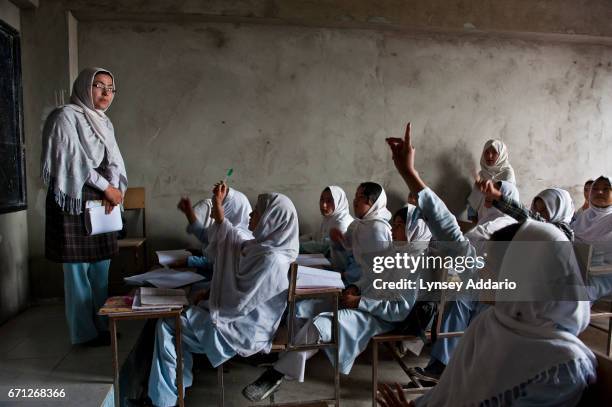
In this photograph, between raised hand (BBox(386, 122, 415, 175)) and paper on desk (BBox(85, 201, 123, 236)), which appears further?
paper on desk (BBox(85, 201, 123, 236))

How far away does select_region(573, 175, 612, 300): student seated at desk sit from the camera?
322 centimetres

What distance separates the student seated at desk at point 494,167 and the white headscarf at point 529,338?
326 centimetres

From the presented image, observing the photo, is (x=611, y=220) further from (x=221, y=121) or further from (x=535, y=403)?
(x=221, y=121)

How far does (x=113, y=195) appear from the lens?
7.39 feet

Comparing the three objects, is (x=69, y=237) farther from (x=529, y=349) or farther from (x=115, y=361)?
(x=529, y=349)

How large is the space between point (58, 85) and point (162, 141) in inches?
36.1

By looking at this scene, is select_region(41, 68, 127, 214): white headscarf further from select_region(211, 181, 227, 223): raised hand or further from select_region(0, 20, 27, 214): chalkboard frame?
select_region(0, 20, 27, 214): chalkboard frame

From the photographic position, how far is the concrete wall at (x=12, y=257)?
307 centimetres

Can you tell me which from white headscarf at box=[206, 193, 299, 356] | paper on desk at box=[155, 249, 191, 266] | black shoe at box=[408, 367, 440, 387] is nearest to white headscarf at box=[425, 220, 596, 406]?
white headscarf at box=[206, 193, 299, 356]

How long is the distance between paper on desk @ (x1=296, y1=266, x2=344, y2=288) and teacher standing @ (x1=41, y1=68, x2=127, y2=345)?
1.09 m

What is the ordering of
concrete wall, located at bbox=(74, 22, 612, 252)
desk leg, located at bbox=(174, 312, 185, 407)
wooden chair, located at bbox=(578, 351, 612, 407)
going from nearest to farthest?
wooden chair, located at bbox=(578, 351, 612, 407), desk leg, located at bbox=(174, 312, 185, 407), concrete wall, located at bbox=(74, 22, 612, 252)

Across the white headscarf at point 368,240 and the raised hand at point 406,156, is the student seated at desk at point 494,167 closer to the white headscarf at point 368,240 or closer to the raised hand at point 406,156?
the white headscarf at point 368,240

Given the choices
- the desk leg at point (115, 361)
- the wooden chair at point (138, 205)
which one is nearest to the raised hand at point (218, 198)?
the desk leg at point (115, 361)

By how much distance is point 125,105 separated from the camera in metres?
3.79
